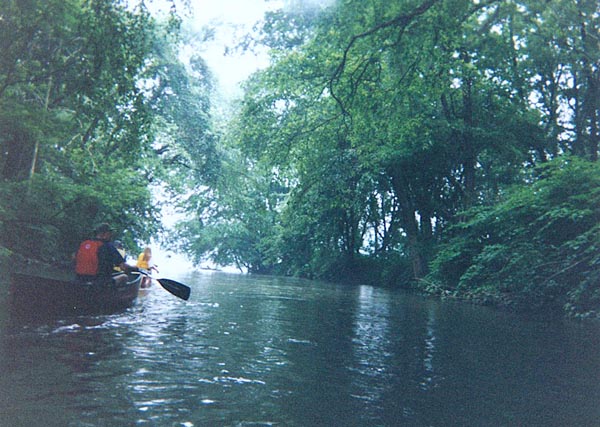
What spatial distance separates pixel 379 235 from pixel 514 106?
1428cm

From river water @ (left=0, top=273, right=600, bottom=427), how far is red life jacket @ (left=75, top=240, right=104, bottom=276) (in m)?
1.08

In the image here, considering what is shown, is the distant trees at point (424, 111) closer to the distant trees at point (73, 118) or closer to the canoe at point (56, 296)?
the distant trees at point (73, 118)

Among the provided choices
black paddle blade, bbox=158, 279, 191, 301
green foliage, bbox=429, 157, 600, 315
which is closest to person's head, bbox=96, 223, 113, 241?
black paddle blade, bbox=158, 279, 191, 301

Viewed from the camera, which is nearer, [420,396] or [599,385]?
[420,396]

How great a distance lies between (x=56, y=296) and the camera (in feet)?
24.1

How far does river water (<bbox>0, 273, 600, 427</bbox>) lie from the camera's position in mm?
3795

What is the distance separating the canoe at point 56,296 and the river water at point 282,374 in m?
0.36

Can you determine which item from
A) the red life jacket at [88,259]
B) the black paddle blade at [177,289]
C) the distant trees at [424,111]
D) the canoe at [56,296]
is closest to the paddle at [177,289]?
the black paddle blade at [177,289]

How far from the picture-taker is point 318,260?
31484mm

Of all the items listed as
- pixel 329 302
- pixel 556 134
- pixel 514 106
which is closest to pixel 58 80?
pixel 329 302

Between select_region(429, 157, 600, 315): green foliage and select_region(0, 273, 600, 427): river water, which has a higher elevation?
select_region(429, 157, 600, 315): green foliage

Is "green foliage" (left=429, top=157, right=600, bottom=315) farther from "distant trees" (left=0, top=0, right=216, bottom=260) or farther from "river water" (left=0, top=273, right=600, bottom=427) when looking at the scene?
"distant trees" (left=0, top=0, right=216, bottom=260)

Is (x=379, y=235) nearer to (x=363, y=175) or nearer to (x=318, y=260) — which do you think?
(x=318, y=260)

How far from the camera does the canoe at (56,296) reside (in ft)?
23.4
